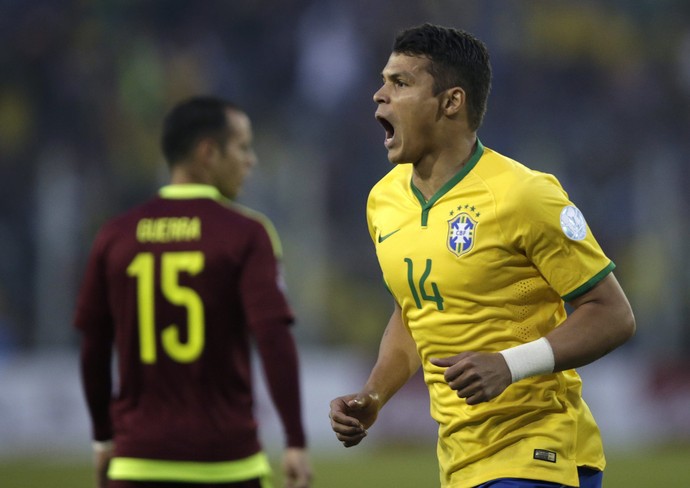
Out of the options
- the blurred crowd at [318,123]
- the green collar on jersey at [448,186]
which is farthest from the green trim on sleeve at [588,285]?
the blurred crowd at [318,123]

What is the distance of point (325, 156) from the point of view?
1413 cm

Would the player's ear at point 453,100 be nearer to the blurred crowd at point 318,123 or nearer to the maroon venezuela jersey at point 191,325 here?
the maroon venezuela jersey at point 191,325

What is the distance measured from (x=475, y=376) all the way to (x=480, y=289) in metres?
0.47

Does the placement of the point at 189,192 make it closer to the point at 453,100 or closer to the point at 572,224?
the point at 453,100

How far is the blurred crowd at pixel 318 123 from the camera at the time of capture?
12891 millimetres

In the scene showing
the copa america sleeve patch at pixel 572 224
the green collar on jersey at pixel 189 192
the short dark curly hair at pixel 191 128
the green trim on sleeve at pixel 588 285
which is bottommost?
the green trim on sleeve at pixel 588 285

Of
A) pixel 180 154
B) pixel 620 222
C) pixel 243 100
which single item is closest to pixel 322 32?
pixel 243 100

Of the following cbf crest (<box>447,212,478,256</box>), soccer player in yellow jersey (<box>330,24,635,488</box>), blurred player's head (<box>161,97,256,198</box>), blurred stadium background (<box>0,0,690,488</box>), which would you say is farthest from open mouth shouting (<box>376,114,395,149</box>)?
blurred stadium background (<box>0,0,690,488</box>)

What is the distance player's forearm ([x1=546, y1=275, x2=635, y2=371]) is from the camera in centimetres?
343

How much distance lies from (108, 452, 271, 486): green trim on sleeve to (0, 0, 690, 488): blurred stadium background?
6.51 m

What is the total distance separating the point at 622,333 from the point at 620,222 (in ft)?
35.8

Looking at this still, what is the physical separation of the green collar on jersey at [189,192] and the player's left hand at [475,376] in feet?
4.75

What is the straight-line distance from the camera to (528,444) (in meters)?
3.60

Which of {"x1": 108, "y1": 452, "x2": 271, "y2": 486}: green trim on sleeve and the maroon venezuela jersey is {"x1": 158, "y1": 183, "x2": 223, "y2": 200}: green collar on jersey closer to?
the maroon venezuela jersey
